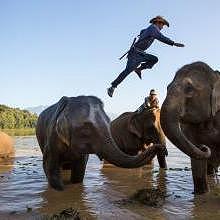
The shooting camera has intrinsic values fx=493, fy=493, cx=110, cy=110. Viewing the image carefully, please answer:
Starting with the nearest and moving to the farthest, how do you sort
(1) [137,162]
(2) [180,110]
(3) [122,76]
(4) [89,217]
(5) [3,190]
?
(4) [89,217]
(1) [137,162]
(2) [180,110]
(5) [3,190]
(3) [122,76]

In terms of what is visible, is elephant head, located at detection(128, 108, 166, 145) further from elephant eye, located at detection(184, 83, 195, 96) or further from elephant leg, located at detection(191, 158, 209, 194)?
elephant eye, located at detection(184, 83, 195, 96)

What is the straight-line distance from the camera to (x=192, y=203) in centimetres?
879

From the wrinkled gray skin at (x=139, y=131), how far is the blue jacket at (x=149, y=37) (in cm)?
296

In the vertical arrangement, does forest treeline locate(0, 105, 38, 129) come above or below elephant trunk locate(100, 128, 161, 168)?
above

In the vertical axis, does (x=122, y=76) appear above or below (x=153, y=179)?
above

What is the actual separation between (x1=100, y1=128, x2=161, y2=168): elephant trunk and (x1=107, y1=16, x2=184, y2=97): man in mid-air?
311cm

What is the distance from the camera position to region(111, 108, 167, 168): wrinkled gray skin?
14.3m

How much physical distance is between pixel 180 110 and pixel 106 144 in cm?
146

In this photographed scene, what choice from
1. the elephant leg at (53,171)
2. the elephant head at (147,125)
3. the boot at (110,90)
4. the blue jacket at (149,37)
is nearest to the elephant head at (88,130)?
the elephant leg at (53,171)

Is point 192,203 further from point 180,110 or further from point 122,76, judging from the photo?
point 122,76

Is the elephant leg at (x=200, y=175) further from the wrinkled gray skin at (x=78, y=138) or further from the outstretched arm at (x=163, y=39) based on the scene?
the outstretched arm at (x=163, y=39)

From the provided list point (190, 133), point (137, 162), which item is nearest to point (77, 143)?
point (137, 162)

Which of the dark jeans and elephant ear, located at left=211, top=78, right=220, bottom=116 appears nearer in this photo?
elephant ear, located at left=211, top=78, right=220, bottom=116

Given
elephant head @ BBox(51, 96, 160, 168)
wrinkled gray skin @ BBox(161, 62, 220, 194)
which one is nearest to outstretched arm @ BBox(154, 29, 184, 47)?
wrinkled gray skin @ BBox(161, 62, 220, 194)
